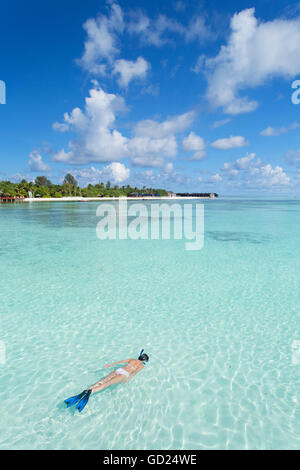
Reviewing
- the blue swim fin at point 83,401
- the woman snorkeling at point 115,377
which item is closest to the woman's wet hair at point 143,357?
the woman snorkeling at point 115,377

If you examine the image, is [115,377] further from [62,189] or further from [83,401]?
[62,189]

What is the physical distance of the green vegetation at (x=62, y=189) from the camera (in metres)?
83.6

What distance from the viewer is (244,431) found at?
9.80ft

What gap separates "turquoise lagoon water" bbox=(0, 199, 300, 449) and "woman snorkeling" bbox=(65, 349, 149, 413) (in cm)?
10

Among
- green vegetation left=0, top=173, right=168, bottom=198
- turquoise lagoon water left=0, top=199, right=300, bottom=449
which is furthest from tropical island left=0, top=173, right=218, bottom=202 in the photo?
turquoise lagoon water left=0, top=199, right=300, bottom=449

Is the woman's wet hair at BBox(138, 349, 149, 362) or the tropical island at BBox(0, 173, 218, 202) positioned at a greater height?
the tropical island at BBox(0, 173, 218, 202)

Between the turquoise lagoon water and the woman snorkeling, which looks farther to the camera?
the woman snorkeling

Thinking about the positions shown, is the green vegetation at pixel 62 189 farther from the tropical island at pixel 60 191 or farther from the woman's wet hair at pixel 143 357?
the woman's wet hair at pixel 143 357

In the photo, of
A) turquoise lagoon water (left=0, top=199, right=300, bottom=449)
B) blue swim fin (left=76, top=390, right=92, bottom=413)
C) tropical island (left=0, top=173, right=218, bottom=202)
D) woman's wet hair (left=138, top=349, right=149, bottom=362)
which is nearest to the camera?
turquoise lagoon water (left=0, top=199, right=300, bottom=449)

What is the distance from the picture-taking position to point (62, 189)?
107375 millimetres

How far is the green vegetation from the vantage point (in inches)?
3292

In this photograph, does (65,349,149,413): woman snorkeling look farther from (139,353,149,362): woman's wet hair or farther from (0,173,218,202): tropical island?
(0,173,218,202): tropical island
